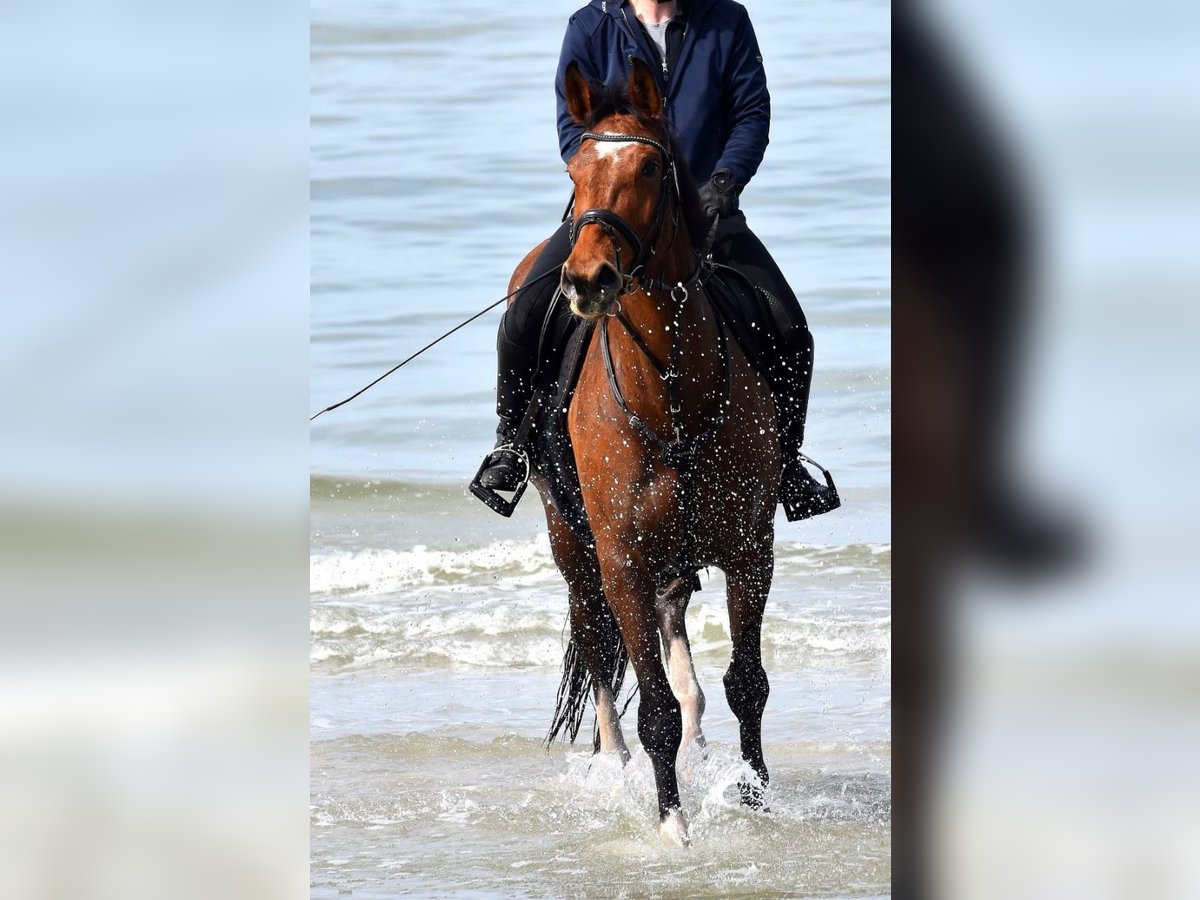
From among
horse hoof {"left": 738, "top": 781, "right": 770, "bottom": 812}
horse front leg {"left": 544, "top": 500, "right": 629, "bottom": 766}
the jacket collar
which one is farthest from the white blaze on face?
horse hoof {"left": 738, "top": 781, "right": 770, "bottom": 812}

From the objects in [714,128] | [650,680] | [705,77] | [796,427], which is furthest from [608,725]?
[705,77]

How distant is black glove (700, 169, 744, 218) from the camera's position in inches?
178

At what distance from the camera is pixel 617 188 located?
13.2 ft

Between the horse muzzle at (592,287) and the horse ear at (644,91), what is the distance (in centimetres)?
51

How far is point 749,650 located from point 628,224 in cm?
134

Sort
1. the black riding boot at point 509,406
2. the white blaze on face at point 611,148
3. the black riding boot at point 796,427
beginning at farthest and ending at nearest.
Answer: the black riding boot at point 509,406
the black riding boot at point 796,427
the white blaze on face at point 611,148

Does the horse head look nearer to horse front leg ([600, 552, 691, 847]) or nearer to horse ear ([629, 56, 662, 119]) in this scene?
horse ear ([629, 56, 662, 119])

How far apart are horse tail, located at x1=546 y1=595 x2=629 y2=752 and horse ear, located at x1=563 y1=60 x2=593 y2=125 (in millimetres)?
1470

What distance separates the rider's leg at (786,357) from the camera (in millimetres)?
4629
